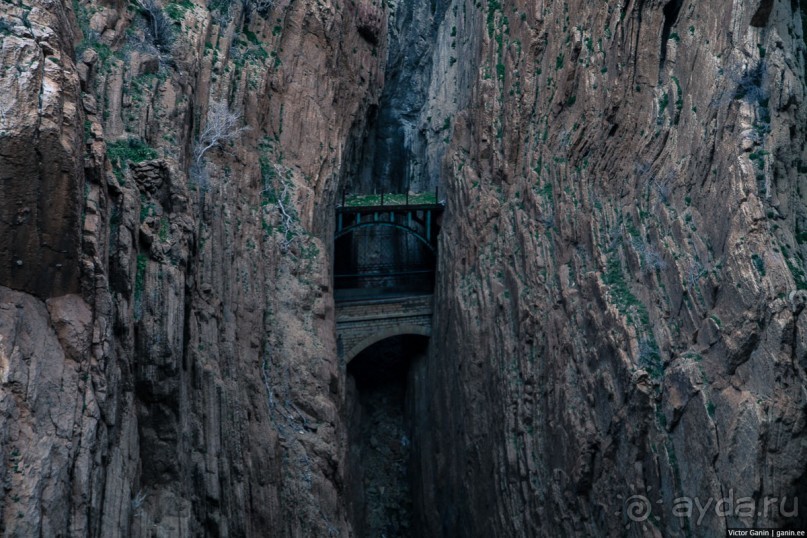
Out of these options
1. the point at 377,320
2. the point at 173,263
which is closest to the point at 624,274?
the point at 173,263

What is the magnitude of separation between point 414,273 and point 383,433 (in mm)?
6979

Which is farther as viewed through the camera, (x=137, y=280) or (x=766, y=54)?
(x=766, y=54)

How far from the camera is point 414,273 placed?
28.1m

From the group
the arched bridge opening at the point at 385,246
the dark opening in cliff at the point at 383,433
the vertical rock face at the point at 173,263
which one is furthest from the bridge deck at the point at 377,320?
the vertical rock face at the point at 173,263

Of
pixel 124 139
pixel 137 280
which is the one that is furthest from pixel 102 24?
pixel 137 280

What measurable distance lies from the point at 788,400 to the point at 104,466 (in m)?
10.9

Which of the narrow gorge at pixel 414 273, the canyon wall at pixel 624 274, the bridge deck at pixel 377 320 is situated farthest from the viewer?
the bridge deck at pixel 377 320

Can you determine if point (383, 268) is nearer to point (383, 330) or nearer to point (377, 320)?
point (377, 320)

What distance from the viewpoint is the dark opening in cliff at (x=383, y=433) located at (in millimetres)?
26203

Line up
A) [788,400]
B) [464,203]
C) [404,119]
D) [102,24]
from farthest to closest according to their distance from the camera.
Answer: [404,119]
[464,203]
[102,24]
[788,400]

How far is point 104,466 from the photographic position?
9.59 m

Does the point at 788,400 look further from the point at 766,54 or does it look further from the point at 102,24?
the point at 102,24

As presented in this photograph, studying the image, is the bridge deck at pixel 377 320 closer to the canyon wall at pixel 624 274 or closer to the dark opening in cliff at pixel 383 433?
the dark opening in cliff at pixel 383 433

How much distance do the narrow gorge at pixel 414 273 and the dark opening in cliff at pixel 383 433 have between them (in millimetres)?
156
